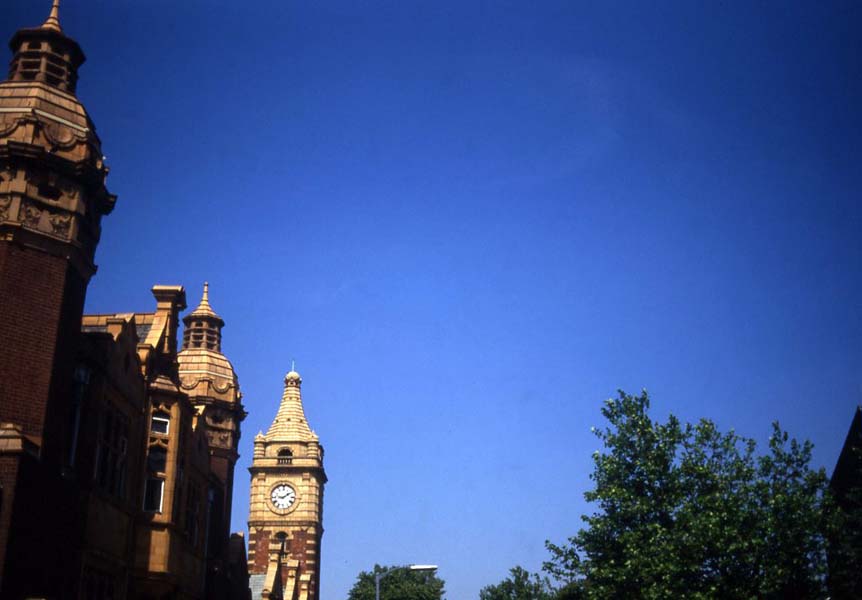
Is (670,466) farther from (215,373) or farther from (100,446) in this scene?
(100,446)

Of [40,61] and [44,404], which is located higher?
[40,61]

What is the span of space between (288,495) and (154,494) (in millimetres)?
63267

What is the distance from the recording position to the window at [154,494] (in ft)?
93.1

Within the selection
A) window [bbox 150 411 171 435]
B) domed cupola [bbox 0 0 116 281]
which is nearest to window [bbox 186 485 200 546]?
window [bbox 150 411 171 435]

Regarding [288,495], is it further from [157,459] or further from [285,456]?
[157,459]

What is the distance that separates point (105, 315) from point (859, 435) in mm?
33588

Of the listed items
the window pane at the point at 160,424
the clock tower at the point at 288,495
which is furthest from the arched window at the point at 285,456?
the window pane at the point at 160,424

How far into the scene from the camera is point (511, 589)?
84.8 meters

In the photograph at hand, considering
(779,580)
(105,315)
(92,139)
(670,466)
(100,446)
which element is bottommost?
(779,580)

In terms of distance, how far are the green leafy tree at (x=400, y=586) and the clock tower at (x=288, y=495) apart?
503 cm

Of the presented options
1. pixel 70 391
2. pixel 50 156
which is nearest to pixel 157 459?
pixel 70 391

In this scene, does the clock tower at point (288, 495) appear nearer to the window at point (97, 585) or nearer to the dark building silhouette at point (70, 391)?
the dark building silhouette at point (70, 391)

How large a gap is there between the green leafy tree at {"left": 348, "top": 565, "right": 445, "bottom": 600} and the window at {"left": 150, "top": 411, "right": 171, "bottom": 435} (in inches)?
2197

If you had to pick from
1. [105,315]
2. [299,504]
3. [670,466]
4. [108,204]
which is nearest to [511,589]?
[299,504]
